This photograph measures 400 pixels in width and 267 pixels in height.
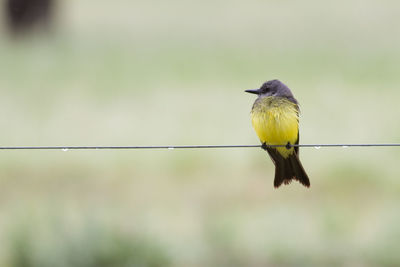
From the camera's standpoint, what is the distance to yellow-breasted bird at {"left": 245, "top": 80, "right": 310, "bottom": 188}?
249 inches

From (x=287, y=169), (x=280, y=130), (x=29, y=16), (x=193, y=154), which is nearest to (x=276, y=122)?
(x=280, y=130)

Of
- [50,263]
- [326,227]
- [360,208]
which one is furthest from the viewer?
[360,208]

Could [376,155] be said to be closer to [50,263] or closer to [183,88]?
[183,88]

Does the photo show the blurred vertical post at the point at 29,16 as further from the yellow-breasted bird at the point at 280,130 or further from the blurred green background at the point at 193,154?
the yellow-breasted bird at the point at 280,130

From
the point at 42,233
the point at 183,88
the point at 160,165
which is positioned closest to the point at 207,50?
the point at 183,88

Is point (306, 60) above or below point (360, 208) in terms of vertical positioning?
above

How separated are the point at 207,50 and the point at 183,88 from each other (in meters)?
3.10

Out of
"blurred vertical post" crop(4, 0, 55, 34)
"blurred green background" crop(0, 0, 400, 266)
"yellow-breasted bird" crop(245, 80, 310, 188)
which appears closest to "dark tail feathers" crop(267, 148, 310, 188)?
"yellow-breasted bird" crop(245, 80, 310, 188)

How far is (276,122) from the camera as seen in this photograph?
6.32 metres

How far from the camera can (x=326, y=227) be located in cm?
934

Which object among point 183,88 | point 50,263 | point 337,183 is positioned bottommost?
point 50,263

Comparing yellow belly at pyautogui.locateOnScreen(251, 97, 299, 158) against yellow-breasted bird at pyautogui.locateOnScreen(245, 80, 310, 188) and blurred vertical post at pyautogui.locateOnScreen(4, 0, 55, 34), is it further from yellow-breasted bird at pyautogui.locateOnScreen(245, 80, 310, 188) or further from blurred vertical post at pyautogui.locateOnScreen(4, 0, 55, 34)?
blurred vertical post at pyautogui.locateOnScreen(4, 0, 55, 34)

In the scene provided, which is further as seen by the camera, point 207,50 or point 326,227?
point 207,50

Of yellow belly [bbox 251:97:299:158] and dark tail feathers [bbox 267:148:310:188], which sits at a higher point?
yellow belly [bbox 251:97:299:158]
